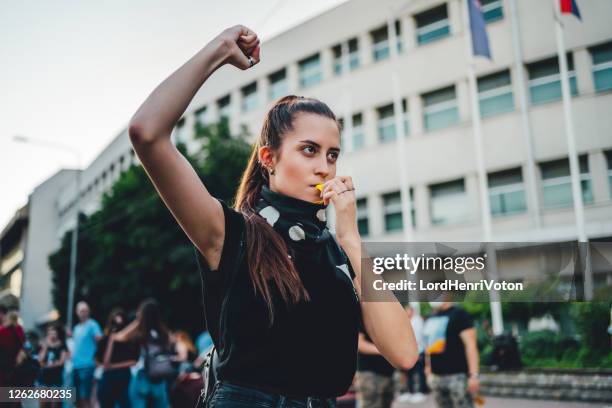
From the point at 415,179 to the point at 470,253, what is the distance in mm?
20267

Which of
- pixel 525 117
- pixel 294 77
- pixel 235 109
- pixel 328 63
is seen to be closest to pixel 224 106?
pixel 235 109

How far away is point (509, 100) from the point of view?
66.9 feet

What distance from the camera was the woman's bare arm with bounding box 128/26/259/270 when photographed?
140 cm

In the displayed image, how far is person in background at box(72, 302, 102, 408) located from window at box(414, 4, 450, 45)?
17.2 meters

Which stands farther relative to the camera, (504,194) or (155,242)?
(155,242)

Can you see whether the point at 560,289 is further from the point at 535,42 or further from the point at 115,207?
the point at 115,207

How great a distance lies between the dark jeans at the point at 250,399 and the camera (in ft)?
4.90

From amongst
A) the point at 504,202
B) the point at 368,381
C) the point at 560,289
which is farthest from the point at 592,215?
the point at 560,289

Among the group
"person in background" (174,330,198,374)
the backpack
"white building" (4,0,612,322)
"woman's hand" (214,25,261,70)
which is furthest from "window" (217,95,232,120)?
"woman's hand" (214,25,261,70)

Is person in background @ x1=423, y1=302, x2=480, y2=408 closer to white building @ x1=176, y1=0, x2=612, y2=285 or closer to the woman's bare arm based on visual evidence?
the woman's bare arm

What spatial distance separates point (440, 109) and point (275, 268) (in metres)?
21.5

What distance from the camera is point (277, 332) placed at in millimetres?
1508

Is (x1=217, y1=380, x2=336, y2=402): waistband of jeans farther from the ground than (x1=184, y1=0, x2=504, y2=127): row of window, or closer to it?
closer to it

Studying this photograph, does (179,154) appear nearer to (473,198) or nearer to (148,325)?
(148,325)
